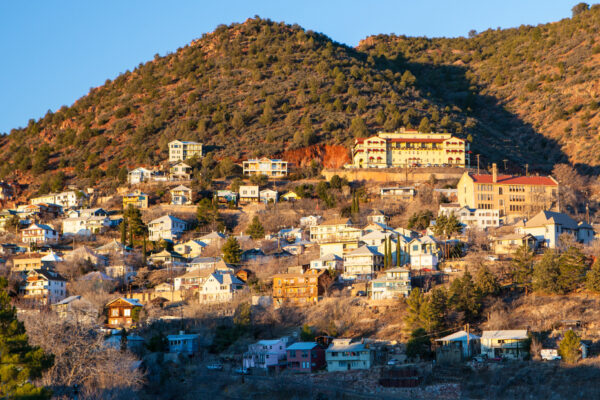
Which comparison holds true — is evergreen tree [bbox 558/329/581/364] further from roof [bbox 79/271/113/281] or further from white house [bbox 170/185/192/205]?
white house [bbox 170/185/192/205]

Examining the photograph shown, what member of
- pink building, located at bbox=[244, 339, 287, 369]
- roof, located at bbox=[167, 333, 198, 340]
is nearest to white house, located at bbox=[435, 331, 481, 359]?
pink building, located at bbox=[244, 339, 287, 369]

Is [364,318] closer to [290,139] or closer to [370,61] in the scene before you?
[290,139]

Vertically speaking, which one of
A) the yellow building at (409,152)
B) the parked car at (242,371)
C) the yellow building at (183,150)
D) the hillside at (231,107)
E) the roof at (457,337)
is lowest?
the parked car at (242,371)

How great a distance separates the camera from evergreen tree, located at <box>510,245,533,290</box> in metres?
67.6

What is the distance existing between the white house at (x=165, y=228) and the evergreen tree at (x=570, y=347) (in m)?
49.5

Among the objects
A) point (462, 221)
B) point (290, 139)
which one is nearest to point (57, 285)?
point (462, 221)

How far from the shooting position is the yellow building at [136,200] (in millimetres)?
104262

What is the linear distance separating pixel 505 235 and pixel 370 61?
8884 cm

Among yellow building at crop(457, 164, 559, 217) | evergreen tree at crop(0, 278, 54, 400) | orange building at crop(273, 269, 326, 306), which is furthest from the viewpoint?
yellow building at crop(457, 164, 559, 217)

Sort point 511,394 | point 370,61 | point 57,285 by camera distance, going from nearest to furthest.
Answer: point 511,394, point 57,285, point 370,61

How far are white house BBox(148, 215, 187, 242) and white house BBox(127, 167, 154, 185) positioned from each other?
18320 millimetres

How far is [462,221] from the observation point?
8894cm

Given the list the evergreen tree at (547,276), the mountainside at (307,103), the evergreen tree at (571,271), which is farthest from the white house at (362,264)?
the mountainside at (307,103)

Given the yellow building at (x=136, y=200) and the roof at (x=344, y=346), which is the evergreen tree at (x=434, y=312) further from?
the yellow building at (x=136, y=200)
